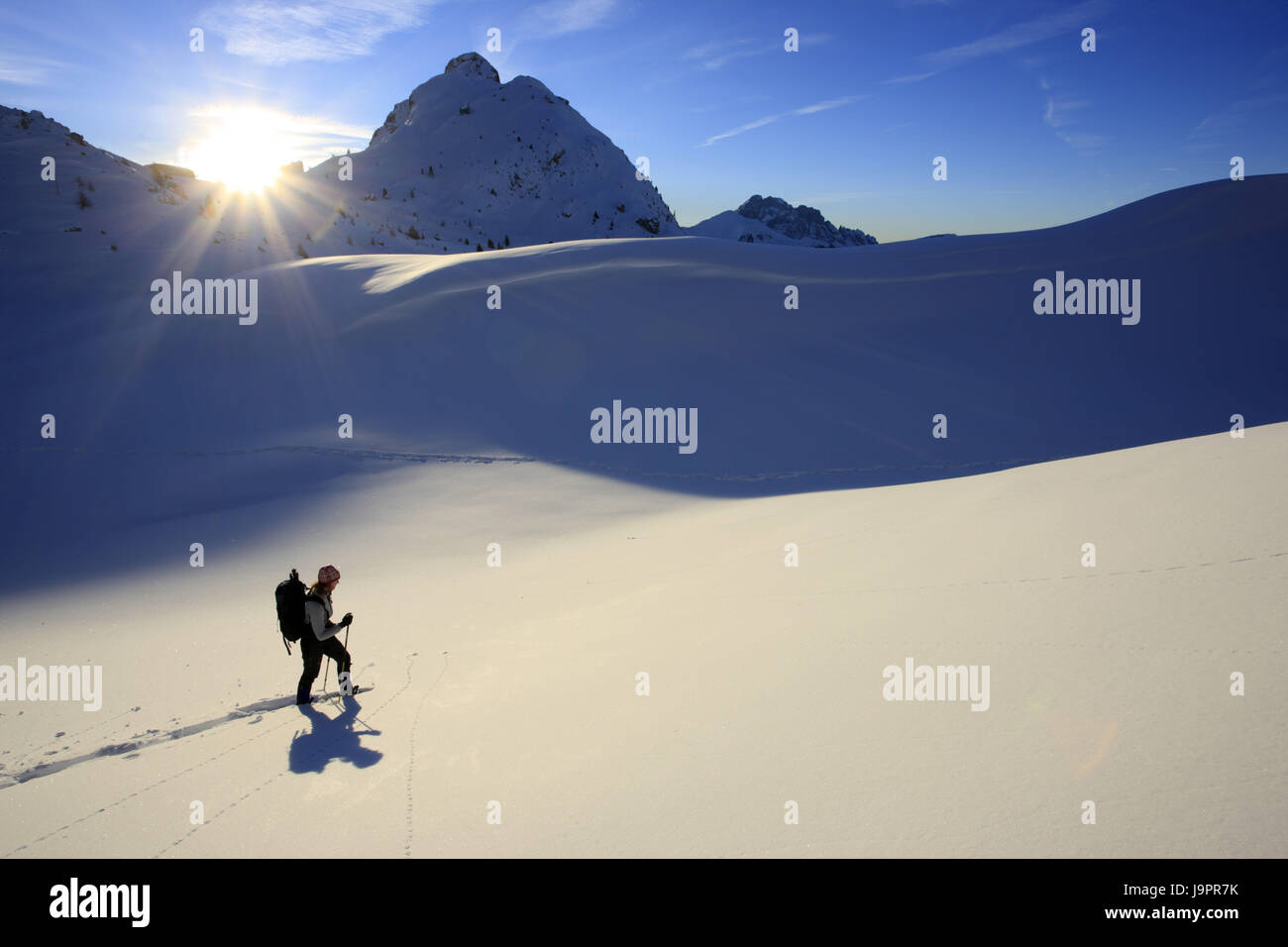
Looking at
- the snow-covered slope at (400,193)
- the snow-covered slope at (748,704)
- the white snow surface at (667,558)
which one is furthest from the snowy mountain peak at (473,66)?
the snow-covered slope at (748,704)

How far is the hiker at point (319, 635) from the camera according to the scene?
487cm

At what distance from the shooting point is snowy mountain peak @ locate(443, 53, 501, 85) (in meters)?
90.7

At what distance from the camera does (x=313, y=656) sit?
492 cm

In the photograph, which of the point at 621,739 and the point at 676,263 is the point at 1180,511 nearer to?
the point at 621,739

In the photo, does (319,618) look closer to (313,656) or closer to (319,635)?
(319,635)

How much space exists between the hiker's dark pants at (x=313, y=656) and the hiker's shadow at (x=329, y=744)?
16 centimetres

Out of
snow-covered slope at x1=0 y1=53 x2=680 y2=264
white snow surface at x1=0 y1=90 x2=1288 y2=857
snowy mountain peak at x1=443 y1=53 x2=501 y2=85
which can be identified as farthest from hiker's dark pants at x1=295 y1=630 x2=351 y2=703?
snowy mountain peak at x1=443 y1=53 x2=501 y2=85

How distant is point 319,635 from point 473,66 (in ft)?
346

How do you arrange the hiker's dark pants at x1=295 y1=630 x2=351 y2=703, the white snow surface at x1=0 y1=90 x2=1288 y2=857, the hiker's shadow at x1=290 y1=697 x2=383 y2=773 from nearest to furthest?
the white snow surface at x1=0 y1=90 x2=1288 y2=857
the hiker's shadow at x1=290 y1=697 x2=383 y2=773
the hiker's dark pants at x1=295 y1=630 x2=351 y2=703

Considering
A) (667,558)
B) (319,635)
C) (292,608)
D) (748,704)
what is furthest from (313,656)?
(667,558)

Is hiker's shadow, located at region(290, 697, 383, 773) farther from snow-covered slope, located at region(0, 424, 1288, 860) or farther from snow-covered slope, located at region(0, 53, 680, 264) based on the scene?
snow-covered slope, located at region(0, 53, 680, 264)

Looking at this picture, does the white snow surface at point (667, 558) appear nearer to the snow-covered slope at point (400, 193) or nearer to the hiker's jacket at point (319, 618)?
the hiker's jacket at point (319, 618)

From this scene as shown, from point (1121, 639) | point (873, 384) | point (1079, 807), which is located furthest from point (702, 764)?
point (873, 384)

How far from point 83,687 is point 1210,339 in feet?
75.5
